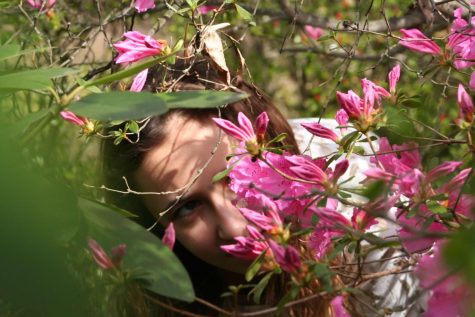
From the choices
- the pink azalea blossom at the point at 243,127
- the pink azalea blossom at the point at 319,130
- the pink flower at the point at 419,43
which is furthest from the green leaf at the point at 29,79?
the pink flower at the point at 419,43

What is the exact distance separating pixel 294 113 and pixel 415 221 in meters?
3.47

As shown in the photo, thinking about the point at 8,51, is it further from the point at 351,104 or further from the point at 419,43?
the point at 419,43

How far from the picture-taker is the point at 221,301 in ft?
7.06

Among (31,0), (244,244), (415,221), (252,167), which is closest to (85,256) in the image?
(244,244)

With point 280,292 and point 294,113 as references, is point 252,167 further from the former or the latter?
point 294,113

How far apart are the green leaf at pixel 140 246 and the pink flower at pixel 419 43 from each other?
0.68 metres

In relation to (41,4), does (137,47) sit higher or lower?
higher

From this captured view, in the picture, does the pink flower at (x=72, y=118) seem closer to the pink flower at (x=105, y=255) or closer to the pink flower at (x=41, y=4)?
the pink flower at (x=105, y=255)

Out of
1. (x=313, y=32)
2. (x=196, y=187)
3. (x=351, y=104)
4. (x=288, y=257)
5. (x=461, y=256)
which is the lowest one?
(x=313, y=32)

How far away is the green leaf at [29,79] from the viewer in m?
0.93

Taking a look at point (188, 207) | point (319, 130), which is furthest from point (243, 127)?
point (188, 207)

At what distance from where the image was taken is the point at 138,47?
145 centimetres

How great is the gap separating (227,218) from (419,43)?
510mm

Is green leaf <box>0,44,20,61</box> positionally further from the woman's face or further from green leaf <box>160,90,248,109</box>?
the woman's face
